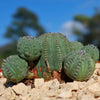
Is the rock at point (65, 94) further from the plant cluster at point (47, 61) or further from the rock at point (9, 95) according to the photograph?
the rock at point (9, 95)

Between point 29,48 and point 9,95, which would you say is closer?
point 9,95

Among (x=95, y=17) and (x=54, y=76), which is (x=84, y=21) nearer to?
(x=95, y=17)

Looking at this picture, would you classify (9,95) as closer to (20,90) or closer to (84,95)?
(20,90)

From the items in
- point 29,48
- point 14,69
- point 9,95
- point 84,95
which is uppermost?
point 29,48

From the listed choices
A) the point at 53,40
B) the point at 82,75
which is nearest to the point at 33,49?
the point at 53,40

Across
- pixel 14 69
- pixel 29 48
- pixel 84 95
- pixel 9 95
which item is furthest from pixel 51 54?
pixel 84 95

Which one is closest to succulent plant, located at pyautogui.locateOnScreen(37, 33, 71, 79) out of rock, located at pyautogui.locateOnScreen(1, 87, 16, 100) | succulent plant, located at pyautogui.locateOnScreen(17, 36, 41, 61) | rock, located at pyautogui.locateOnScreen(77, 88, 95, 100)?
succulent plant, located at pyautogui.locateOnScreen(17, 36, 41, 61)
